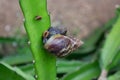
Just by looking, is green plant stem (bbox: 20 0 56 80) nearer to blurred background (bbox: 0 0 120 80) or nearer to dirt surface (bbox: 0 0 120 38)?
blurred background (bbox: 0 0 120 80)

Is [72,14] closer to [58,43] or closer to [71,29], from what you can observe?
[71,29]

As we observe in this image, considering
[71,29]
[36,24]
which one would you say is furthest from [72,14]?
[36,24]

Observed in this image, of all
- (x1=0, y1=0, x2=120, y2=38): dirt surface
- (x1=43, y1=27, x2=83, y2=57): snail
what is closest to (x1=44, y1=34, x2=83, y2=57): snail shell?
(x1=43, y1=27, x2=83, y2=57): snail

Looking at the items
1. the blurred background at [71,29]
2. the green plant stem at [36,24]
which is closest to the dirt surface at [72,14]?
the blurred background at [71,29]

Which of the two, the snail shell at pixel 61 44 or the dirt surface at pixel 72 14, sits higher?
the snail shell at pixel 61 44

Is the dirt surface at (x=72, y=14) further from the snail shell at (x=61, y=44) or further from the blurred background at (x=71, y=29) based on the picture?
the snail shell at (x=61, y=44)

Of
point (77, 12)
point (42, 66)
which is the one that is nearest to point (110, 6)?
point (77, 12)
